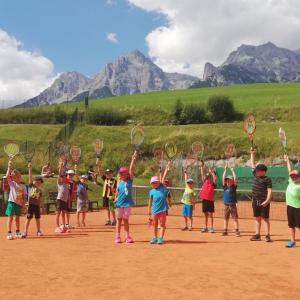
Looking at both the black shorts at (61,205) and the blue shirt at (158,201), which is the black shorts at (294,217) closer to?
the blue shirt at (158,201)

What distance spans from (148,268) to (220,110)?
149 feet

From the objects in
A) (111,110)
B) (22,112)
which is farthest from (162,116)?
(22,112)

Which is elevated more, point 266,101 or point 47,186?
point 266,101

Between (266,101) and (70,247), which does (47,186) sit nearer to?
(70,247)

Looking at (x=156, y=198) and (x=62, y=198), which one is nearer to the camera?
(x=156, y=198)

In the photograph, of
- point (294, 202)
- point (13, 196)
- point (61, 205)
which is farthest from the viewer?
point (61, 205)

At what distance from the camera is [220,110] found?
52.2 metres

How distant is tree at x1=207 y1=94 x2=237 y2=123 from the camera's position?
51969mm

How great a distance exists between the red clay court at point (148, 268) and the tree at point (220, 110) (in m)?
40.3

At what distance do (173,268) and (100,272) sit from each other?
123 cm

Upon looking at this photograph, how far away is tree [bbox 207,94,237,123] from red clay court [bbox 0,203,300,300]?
40.3 m

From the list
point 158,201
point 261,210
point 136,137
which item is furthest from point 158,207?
point 261,210

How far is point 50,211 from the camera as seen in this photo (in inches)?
832

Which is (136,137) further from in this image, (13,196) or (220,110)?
(220,110)
